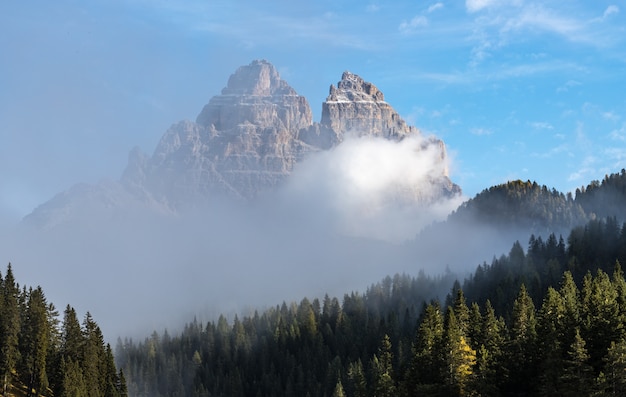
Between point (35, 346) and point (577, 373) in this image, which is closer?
point (577, 373)

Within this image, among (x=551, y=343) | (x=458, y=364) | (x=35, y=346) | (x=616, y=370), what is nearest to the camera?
(x=616, y=370)

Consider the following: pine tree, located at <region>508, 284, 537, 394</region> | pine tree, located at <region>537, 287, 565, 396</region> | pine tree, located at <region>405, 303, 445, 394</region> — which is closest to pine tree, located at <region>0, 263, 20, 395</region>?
pine tree, located at <region>405, 303, 445, 394</region>

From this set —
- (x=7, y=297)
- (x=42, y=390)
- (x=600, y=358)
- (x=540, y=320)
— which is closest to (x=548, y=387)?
(x=600, y=358)

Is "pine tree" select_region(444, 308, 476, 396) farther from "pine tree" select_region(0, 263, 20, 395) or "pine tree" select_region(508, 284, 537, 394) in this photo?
"pine tree" select_region(0, 263, 20, 395)

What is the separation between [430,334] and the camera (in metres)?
117

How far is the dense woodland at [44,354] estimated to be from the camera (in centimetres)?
13625

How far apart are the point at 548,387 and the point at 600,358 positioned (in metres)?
7.00

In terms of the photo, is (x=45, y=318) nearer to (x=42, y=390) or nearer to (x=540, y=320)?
(x=42, y=390)

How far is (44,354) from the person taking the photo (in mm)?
140125

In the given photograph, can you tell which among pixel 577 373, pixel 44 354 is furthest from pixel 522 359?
pixel 44 354

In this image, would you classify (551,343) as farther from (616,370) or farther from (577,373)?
(616,370)

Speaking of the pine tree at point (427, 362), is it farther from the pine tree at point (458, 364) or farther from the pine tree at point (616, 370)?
the pine tree at point (616, 370)

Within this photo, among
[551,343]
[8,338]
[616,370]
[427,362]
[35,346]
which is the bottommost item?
[616,370]

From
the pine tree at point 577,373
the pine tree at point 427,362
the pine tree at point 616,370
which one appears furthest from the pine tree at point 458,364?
the pine tree at point 616,370
